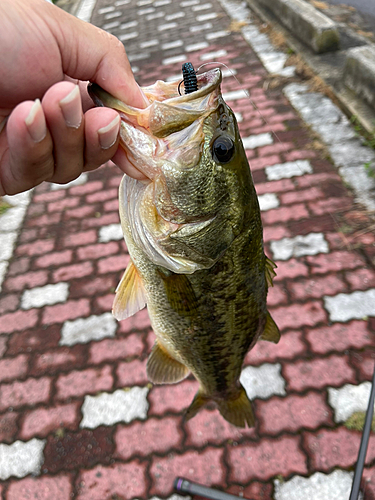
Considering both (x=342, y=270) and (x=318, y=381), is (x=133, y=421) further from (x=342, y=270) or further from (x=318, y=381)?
(x=342, y=270)


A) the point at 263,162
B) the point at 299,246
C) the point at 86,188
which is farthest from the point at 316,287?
the point at 86,188

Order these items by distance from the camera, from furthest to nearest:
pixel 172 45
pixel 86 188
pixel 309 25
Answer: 1. pixel 172 45
2. pixel 309 25
3. pixel 86 188

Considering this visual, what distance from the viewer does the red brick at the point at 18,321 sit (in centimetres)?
370

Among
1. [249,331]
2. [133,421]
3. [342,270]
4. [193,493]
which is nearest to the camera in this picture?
[249,331]

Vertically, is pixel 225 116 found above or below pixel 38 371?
above

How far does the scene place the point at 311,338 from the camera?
3.21m

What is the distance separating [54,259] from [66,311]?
30.2 inches

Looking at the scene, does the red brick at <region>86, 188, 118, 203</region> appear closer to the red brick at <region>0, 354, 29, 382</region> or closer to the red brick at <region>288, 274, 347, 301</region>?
the red brick at <region>0, 354, 29, 382</region>

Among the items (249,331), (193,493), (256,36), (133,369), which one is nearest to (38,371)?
(133,369)

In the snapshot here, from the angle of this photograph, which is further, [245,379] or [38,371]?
[38,371]

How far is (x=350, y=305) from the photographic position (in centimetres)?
333

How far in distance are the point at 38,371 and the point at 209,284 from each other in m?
2.27

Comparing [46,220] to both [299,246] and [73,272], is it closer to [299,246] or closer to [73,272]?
[73,272]

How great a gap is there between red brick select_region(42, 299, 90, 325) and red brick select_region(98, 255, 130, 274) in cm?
40
